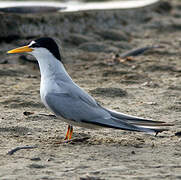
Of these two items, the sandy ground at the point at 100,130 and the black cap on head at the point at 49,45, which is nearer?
the sandy ground at the point at 100,130

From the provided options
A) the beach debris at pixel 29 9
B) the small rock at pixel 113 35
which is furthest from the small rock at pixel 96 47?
the beach debris at pixel 29 9

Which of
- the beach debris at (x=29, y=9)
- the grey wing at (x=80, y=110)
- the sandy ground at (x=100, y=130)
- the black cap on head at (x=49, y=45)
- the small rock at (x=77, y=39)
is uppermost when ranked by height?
the beach debris at (x=29, y=9)

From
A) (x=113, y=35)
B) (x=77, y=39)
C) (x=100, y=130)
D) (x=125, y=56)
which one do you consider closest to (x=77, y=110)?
(x=100, y=130)

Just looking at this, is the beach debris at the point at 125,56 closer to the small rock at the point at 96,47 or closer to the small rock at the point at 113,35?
the small rock at the point at 96,47

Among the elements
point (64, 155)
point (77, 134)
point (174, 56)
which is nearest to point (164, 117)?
point (77, 134)

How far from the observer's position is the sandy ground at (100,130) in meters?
3.55

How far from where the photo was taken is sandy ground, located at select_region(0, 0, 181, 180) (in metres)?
3.55

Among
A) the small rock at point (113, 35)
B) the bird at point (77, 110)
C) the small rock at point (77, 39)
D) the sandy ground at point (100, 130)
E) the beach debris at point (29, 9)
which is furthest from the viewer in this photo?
the small rock at point (113, 35)

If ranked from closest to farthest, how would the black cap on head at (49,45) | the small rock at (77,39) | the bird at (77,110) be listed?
the bird at (77,110), the black cap on head at (49,45), the small rock at (77,39)

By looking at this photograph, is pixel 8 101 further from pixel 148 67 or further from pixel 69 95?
pixel 148 67

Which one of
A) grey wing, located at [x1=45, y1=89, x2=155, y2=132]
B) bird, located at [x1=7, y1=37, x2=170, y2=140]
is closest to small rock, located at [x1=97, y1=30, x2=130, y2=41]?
bird, located at [x1=7, y1=37, x2=170, y2=140]

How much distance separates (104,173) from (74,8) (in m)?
6.65

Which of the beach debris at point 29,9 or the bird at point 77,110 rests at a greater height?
the beach debris at point 29,9

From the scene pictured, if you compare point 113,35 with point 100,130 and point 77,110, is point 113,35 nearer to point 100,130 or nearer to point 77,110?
point 100,130
